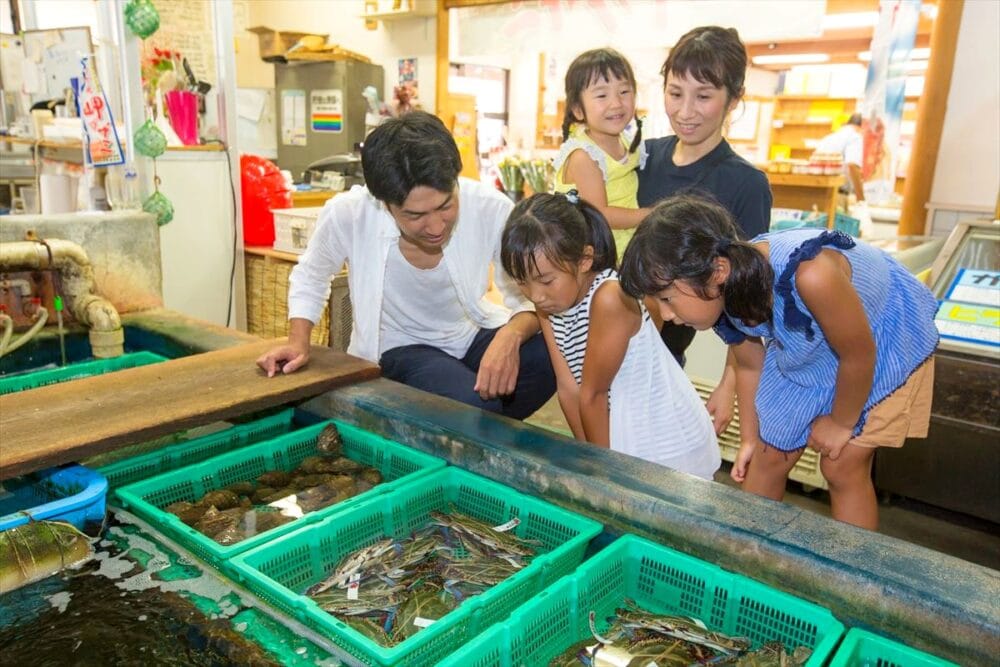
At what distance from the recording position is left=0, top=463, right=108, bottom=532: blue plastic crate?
4.30 feet

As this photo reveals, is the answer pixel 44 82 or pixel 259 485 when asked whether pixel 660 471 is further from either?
pixel 44 82

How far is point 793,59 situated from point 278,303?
28.4 ft

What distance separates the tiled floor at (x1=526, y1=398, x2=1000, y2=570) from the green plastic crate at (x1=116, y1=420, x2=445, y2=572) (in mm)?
1989

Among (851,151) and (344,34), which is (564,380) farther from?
(344,34)

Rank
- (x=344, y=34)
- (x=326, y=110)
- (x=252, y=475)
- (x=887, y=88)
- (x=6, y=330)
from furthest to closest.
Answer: (x=344, y=34)
(x=326, y=110)
(x=887, y=88)
(x=6, y=330)
(x=252, y=475)

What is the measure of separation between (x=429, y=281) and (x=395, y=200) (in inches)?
22.0

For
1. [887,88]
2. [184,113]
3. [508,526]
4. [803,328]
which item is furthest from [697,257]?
[184,113]

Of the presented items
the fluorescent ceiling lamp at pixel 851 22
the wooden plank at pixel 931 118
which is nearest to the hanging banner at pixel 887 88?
the wooden plank at pixel 931 118

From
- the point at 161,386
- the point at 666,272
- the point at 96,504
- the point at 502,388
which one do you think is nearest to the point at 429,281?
the point at 502,388

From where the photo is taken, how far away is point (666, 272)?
1485 millimetres

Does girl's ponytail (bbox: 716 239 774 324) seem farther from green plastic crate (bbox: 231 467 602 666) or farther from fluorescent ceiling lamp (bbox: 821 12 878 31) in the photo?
fluorescent ceiling lamp (bbox: 821 12 878 31)

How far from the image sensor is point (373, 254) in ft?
7.77

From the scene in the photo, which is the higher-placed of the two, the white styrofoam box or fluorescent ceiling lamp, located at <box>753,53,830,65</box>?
fluorescent ceiling lamp, located at <box>753,53,830,65</box>

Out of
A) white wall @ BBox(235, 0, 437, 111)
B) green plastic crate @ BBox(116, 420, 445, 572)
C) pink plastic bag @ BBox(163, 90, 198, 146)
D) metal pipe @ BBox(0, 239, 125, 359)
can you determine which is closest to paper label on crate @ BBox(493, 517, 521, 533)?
green plastic crate @ BBox(116, 420, 445, 572)
